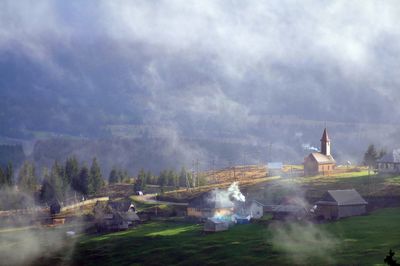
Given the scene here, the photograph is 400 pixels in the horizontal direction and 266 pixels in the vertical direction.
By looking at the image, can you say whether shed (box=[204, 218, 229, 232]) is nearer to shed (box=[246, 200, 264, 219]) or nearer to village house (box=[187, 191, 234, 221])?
shed (box=[246, 200, 264, 219])

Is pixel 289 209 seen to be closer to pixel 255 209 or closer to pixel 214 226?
pixel 255 209

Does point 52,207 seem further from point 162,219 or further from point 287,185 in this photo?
point 287,185

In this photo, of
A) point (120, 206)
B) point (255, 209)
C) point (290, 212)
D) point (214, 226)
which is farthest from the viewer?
point (120, 206)

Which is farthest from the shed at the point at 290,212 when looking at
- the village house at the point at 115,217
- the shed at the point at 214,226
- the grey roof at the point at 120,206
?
the grey roof at the point at 120,206

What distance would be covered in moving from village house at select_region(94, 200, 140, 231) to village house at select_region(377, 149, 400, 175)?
3092 inches

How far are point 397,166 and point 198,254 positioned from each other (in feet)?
325

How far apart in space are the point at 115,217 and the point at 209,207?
970 inches

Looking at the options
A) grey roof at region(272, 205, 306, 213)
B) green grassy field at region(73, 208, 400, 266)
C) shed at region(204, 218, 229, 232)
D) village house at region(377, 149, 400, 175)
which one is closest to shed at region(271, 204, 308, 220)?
grey roof at region(272, 205, 306, 213)

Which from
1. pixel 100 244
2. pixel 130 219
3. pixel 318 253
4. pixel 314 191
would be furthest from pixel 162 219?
pixel 318 253

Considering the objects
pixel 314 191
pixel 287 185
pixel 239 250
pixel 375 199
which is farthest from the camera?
pixel 287 185

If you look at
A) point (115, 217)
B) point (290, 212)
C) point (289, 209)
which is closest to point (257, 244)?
point (290, 212)

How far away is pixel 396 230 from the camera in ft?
375

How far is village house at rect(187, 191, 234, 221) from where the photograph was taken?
528ft

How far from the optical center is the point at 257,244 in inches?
4584
